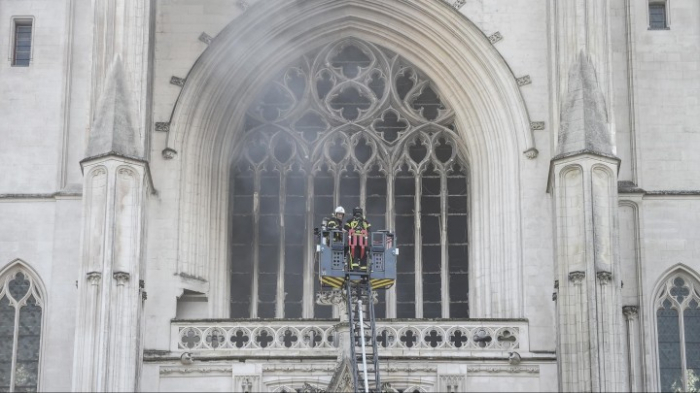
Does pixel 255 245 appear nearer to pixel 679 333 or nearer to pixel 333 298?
pixel 333 298

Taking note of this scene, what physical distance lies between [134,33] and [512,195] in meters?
6.88

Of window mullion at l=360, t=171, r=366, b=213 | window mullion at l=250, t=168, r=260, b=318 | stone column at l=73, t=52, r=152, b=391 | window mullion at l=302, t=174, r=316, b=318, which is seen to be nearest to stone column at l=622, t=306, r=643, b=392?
window mullion at l=360, t=171, r=366, b=213

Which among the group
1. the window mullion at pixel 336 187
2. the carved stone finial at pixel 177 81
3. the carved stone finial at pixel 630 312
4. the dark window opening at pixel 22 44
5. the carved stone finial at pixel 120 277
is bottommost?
the carved stone finial at pixel 630 312

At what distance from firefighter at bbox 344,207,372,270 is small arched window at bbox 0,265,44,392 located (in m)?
5.51

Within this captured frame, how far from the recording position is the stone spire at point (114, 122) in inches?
1485

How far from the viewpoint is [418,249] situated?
40.7 metres

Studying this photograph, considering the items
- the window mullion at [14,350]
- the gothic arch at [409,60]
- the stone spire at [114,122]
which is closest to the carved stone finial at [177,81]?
the gothic arch at [409,60]

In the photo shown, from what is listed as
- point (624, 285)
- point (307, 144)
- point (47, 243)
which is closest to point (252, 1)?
point (307, 144)

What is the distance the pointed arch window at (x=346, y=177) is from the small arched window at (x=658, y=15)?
381 cm

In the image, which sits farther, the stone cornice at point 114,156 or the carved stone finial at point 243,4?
the carved stone finial at point 243,4

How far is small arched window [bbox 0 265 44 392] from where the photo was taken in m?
39.2

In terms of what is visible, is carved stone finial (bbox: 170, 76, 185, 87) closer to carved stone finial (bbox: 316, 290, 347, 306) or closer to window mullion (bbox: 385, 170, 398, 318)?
window mullion (bbox: 385, 170, 398, 318)

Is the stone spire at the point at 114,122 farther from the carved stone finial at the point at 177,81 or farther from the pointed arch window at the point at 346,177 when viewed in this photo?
the pointed arch window at the point at 346,177

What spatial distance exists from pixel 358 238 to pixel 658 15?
732cm
